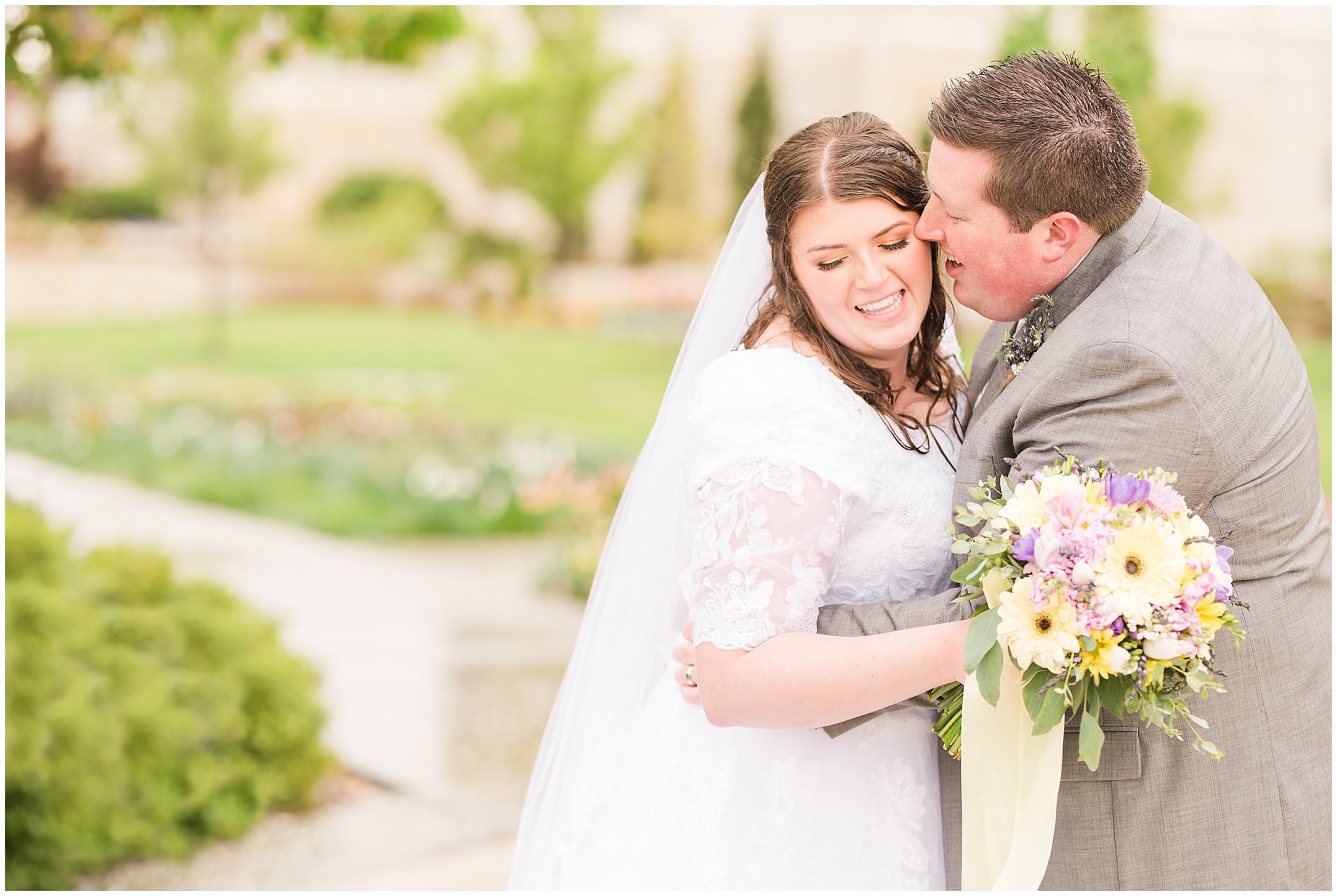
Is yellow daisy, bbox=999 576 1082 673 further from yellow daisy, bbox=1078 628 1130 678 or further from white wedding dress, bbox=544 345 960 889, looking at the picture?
white wedding dress, bbox=544 345 960 889

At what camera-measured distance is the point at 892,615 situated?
216 centimetres

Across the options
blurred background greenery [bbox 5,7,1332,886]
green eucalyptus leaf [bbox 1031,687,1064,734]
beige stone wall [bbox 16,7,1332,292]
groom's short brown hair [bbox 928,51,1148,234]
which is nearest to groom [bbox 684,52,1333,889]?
groom's short brown hair [bbox 928,51,1148,234]

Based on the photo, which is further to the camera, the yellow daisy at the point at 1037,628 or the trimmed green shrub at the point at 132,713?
the trimmed green shrub at the point at 132,713

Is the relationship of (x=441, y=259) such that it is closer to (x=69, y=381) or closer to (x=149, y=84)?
(x=69, y=381)

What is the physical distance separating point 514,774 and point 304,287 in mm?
21317

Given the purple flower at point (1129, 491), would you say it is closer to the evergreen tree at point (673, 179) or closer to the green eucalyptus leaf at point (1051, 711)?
the green eucalyptus leaf at point (1051, 711)

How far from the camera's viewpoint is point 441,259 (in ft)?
84.3

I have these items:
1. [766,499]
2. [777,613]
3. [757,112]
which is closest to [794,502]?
[766,499]

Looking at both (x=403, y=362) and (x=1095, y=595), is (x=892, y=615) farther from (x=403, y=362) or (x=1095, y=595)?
(x=403, y=362)

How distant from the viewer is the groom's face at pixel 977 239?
7.28ft

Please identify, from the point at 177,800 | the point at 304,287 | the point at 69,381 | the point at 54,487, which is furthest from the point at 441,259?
the point at 177,800

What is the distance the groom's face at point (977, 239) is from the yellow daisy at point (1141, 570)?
668mm

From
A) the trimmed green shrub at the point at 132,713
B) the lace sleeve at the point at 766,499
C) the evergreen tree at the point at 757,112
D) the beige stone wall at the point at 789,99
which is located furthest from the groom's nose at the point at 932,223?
the evergreen tree at the point at 757,112

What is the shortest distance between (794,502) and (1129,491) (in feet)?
1.86
